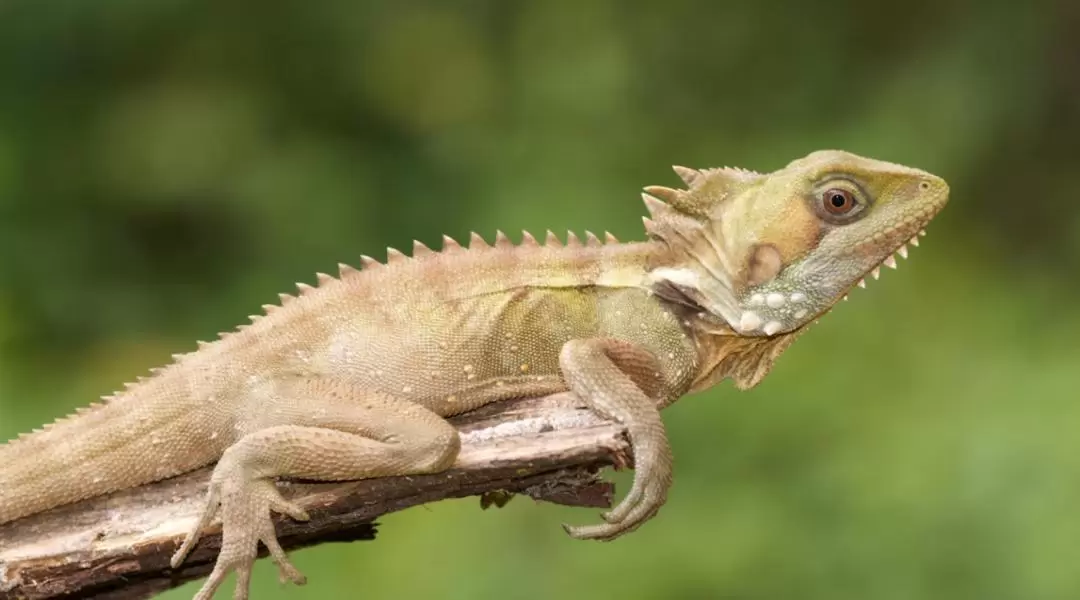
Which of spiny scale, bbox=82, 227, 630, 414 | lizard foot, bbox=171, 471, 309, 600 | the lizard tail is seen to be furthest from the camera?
spiny scale, bbox=82, 227, 630, 414

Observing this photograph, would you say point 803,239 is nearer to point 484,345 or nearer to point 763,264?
point 763,264

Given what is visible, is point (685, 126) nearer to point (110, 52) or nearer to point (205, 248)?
point (205, 248)

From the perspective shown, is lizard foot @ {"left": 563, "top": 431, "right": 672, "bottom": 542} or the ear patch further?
the ear patch

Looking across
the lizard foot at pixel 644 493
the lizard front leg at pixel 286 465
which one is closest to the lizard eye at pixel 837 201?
the lizard foot at pixel 644 493

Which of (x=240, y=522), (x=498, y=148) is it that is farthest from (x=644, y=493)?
(x=498, y=148)

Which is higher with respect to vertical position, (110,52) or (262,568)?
(110,52)

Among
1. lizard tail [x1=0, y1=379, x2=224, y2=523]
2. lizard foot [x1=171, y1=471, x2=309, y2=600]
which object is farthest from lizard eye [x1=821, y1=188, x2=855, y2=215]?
lizard tail [x1=0, y1=379, x2=224, y2=523]

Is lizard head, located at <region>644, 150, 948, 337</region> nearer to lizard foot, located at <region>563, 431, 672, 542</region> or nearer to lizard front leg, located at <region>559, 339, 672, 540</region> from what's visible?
lizard front leg, located at <region>559, 339, 672, 540</region>

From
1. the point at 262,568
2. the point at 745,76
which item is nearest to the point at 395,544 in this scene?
the point at 262,568
